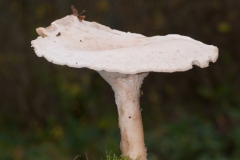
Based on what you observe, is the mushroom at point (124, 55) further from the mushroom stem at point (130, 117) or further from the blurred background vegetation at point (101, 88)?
the blurred background vegetation at point (101, 88)

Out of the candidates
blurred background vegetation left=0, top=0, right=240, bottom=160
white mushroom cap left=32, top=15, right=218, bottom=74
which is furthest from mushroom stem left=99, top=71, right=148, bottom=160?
blurred background vegetation left=0, top=0, right=240, bottom=160

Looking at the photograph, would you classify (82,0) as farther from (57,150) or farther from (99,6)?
(57,150)

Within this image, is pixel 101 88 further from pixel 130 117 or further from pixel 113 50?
pixel 113 50

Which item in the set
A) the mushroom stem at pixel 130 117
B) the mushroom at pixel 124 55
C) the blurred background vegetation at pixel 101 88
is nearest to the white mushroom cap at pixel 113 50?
the mushroom at pixel 124 55

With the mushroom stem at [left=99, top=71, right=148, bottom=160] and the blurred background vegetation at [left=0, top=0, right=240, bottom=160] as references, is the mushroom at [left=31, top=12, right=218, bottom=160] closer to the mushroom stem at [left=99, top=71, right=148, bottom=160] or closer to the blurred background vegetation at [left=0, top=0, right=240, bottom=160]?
the mushroom stem at [left=99, top=71, right=148, bottom=160]

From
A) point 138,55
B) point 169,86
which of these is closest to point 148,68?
point 138,55

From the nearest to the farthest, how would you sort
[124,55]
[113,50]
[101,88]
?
[124,55] < [113,50] < [101,88]

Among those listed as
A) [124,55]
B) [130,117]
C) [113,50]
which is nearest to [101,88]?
[130,117]

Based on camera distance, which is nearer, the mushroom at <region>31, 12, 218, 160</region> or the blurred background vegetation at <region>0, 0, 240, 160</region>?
the mushroom at <region>31, 12, 218, 160</region>
